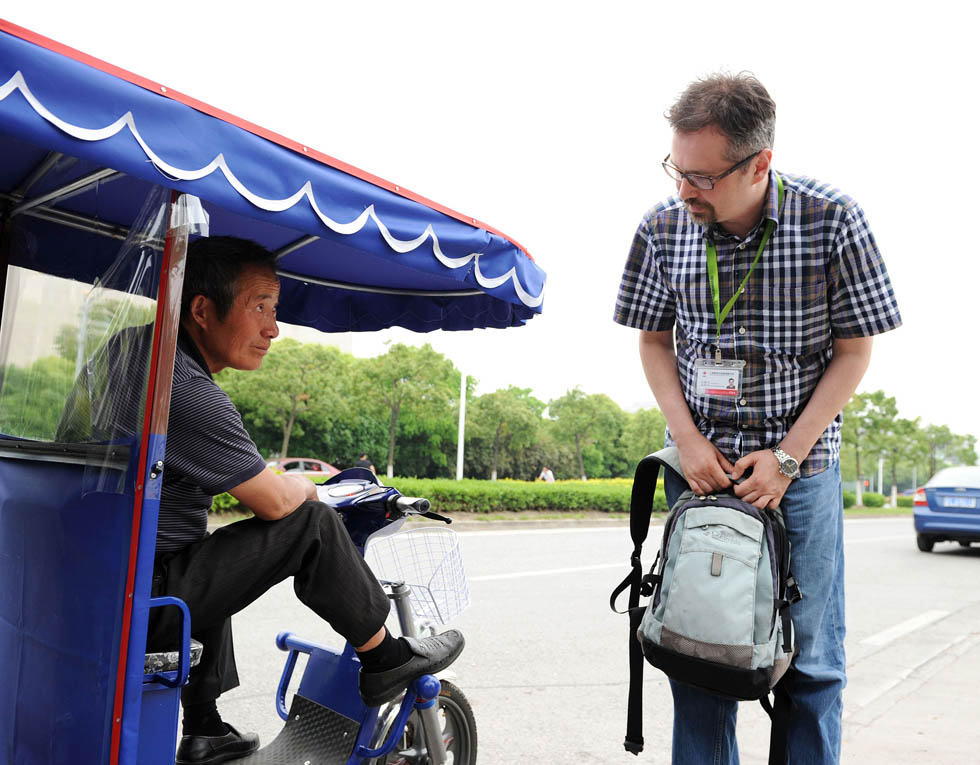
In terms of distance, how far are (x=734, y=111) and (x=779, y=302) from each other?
1.70 feet

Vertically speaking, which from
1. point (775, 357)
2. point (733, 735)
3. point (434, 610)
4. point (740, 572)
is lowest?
point (733, 735)

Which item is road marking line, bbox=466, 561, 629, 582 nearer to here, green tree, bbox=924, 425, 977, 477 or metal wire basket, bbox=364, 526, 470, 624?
metal wire basket, bbox=364, 526, 470, 624

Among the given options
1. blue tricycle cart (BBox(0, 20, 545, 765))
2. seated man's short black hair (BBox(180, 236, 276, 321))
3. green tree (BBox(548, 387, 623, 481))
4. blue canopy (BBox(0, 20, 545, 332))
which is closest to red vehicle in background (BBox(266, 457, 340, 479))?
green tree (BBox(548, 387, 623, 481))

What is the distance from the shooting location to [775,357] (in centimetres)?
232

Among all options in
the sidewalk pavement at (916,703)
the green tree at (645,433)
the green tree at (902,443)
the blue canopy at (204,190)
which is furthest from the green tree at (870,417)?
the blue canopy at (204,190)

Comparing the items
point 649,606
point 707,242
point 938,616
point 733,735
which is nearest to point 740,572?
point 649,606

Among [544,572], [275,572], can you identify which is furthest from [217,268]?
[544,572]

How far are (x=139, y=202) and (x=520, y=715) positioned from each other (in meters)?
3.12

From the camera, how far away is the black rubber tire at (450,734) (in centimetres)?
286

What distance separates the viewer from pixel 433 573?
2.97 metres

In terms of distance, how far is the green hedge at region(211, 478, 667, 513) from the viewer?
55.2ft

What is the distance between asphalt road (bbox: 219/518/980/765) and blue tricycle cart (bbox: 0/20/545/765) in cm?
118

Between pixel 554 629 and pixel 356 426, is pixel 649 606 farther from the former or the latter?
pixel 356 426

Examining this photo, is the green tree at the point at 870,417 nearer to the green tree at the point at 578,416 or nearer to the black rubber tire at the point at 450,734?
the green tree at the point at 578,416
